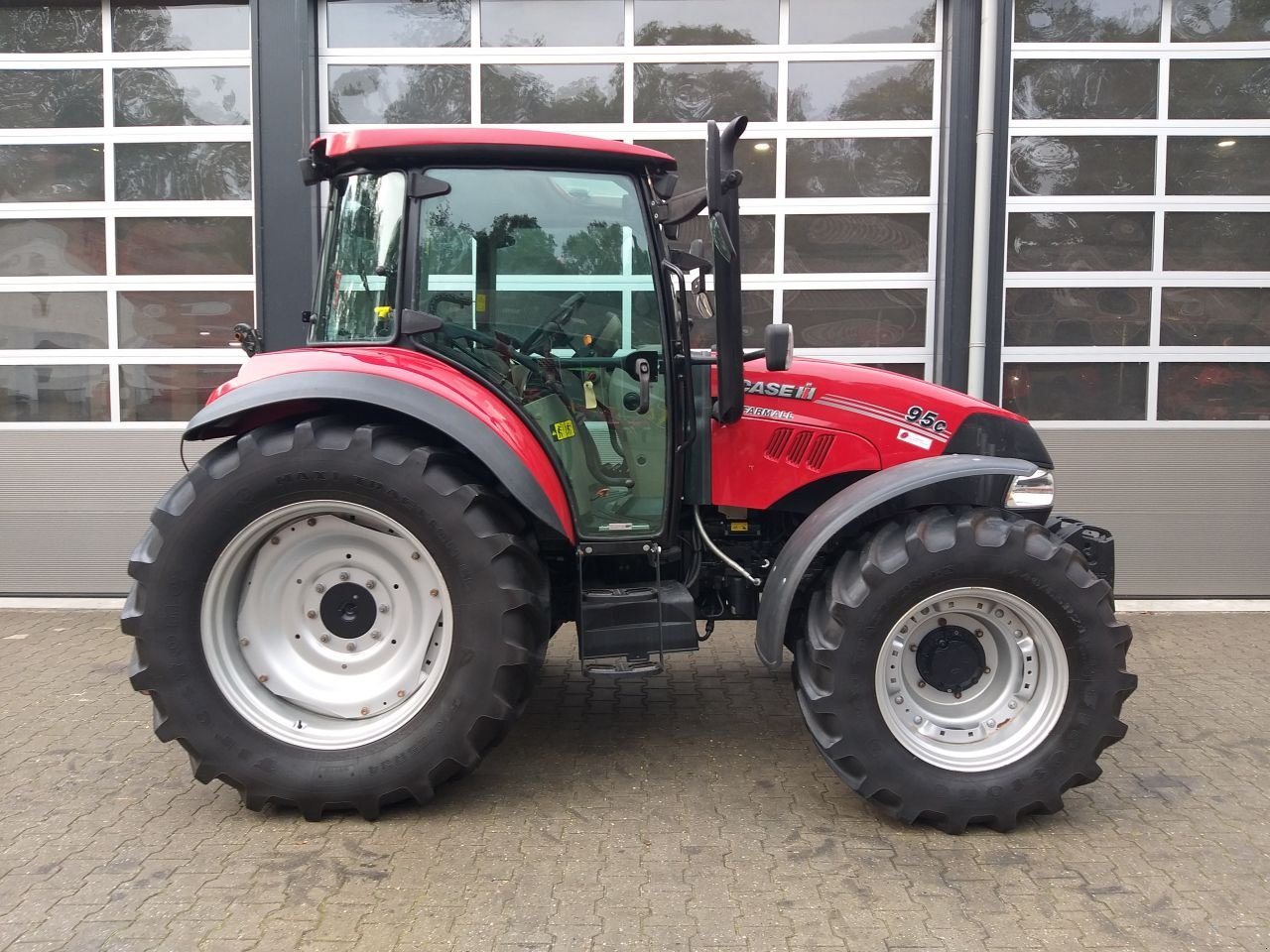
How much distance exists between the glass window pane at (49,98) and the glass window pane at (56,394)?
5.55 ft

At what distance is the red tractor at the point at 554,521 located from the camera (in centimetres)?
325

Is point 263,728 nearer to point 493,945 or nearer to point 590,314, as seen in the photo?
point 493,945

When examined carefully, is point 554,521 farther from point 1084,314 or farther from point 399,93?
point 1084,314

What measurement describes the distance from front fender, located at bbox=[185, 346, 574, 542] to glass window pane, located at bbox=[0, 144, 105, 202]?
4.42 metres

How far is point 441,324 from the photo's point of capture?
138 inches

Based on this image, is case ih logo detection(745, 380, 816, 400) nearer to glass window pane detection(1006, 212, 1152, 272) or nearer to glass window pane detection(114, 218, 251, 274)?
glass window pane detection(1006, 212, 1152, 272)

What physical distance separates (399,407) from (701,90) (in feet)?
14.7

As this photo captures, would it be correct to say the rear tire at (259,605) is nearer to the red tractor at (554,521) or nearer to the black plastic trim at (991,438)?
the red tractor at (554,521)

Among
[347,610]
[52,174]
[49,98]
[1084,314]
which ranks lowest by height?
[347,610]

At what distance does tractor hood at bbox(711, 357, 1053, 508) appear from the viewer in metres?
3.77

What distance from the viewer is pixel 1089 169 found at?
22.0 feet

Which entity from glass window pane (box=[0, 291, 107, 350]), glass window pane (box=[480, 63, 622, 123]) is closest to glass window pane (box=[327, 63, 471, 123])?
glass window pane (box=[480, 63, 622, 123])

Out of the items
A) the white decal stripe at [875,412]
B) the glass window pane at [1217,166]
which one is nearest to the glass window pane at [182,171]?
the white decal stripe at [875,412]

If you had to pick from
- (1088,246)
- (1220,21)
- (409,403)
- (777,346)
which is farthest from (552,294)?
(1220,21)
